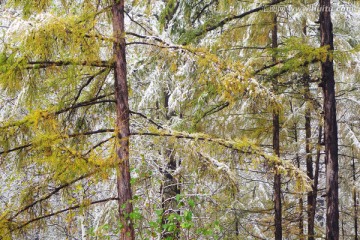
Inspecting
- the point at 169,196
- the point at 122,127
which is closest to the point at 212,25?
the point at 122,127

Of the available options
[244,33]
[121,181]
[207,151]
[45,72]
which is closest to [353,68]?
[244,33]

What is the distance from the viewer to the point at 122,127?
183 inches

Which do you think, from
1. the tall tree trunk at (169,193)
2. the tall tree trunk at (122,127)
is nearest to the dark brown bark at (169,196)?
the tall tree trunk at (169,193)

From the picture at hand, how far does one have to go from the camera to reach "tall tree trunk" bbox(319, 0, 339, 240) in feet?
20.0

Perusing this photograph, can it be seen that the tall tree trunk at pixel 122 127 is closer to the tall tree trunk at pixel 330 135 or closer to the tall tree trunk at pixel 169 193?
the tall tree trunk at pixel 169 193

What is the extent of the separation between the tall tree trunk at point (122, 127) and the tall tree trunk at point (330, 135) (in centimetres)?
336

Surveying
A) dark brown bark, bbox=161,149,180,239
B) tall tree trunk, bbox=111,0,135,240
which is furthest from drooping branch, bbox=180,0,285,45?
dark brown bark, bbox=161,149,180,239

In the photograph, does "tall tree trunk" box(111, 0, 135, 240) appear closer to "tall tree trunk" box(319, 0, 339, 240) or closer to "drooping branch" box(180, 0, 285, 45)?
"drooping branch" box(180, 0, 285, 45)

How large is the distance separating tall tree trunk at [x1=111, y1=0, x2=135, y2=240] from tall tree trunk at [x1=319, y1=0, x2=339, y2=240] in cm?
336

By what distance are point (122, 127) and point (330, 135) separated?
3.49m

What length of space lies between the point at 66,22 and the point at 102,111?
5.78 ft

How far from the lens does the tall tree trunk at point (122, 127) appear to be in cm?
451

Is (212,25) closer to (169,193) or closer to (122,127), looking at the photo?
(122,127)

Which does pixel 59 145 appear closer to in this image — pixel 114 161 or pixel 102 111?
pixel 114 161
